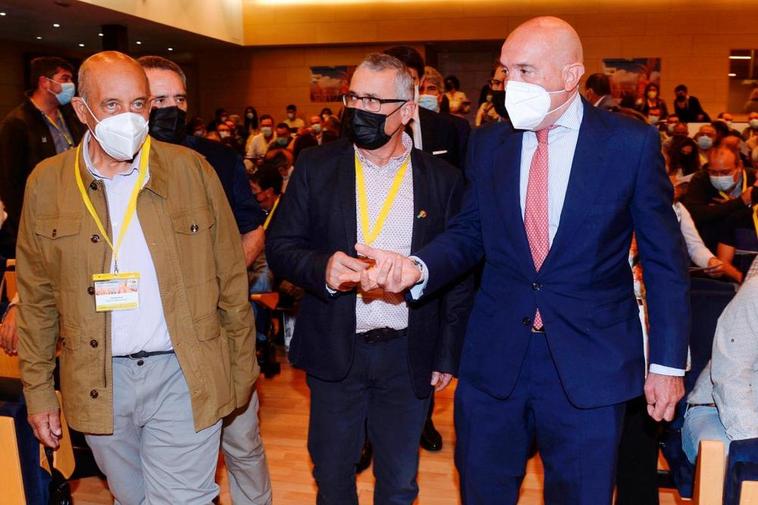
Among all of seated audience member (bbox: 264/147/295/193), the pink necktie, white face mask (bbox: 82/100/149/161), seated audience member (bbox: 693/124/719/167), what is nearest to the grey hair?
the pink necktie

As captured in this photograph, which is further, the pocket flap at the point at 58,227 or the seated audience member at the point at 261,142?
the seated audience member at the point at 261,142

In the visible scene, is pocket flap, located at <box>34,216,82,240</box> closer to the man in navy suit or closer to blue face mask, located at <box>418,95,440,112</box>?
the man in navy suit

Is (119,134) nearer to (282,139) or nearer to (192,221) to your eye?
(192,221)

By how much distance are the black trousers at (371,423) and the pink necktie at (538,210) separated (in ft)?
1.94

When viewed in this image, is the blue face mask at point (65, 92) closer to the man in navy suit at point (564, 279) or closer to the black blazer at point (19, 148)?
the black blazer at point (19, 148)

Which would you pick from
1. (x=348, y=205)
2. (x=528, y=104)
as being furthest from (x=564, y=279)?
(x=348, y=205)

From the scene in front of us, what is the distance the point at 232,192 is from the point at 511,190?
131 cm

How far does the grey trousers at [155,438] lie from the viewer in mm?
2195

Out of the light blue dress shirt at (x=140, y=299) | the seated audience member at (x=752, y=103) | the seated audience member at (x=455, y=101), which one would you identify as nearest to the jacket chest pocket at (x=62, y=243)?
the light blue dress shirt at (x=140, y=299)

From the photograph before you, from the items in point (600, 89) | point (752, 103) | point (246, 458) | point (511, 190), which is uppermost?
point (752, 103)

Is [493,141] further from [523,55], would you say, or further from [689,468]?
[689,468]

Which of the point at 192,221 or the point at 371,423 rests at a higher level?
the point at 192,221

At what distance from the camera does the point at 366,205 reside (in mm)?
2480

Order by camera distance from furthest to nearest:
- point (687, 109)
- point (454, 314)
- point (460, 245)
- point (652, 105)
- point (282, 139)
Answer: point (687, 109)
point (652, 105)
point (282, 139)
point (454, 314)
point (460, 245)
